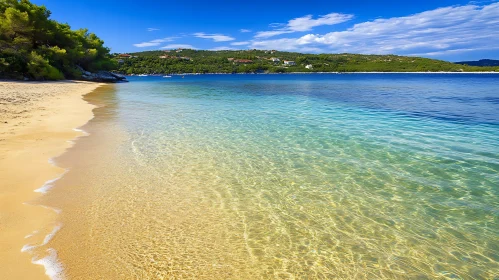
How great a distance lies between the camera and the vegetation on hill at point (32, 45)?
35.1m

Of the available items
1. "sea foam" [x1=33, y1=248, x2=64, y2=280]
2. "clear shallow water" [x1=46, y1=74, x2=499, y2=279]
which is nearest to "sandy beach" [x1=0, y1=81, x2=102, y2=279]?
"sea foam" [x1=33, y1=248, x2=64, y2=280]

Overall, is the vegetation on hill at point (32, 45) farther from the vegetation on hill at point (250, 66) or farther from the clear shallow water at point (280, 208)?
the vegetation on hill at point (250, 66)

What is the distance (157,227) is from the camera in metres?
4.39

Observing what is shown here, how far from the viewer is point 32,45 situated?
42.7 m

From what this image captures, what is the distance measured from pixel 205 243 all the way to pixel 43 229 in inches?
92.2

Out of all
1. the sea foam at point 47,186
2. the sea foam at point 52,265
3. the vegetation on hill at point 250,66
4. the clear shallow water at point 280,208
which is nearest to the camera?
the sea foam at point 52,265

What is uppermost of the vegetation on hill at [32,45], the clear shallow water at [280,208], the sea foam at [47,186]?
the vegetation on hill at [32,45]

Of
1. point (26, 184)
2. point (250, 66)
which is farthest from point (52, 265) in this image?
point (250, 66)

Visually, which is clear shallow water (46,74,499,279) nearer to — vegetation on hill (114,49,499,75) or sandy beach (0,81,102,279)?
sandy beach (0,81,102,279)

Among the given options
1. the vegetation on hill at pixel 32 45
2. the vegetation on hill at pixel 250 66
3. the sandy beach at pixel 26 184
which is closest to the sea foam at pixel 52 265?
the sandy beach at pixel 26 184

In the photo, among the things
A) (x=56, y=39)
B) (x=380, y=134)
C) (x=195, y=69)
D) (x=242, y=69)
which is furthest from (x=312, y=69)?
(x=380, y=134)

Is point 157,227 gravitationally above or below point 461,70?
below

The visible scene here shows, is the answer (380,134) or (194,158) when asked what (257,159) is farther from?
(380,134)

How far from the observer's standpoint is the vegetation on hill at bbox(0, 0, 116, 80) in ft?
115
